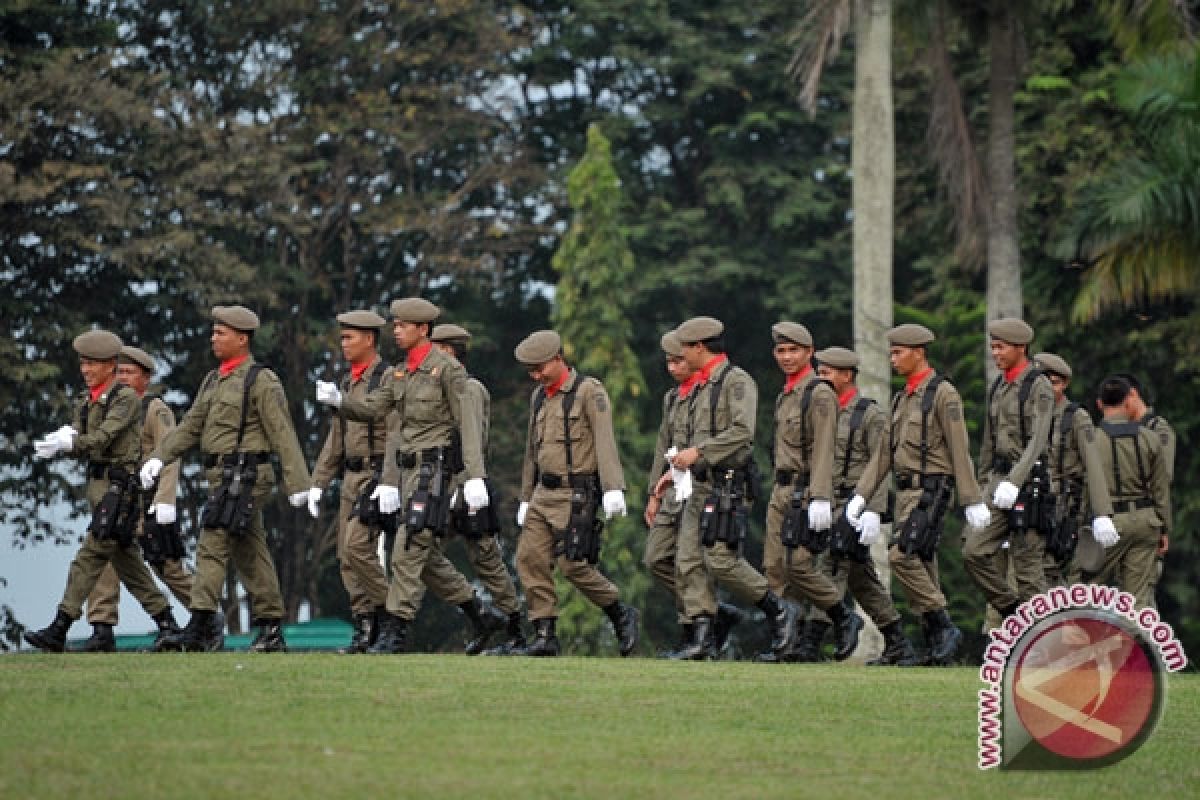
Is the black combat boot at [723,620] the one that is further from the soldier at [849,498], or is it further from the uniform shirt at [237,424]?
the uniform shirt at [237,424]

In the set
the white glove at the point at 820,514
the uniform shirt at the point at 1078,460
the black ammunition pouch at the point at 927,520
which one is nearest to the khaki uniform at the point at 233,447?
the white glove at the point at 820,514

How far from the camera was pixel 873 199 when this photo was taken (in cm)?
2777

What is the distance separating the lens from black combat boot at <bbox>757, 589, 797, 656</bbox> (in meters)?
15.9

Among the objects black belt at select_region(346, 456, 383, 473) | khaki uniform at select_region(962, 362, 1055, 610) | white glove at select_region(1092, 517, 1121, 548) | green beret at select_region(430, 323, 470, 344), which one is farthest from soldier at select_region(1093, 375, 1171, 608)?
black belt at select_region(346, 456, 383, 473)

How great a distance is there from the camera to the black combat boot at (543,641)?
52.4 feet

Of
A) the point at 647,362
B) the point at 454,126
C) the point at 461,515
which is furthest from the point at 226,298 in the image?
the point at 461,515

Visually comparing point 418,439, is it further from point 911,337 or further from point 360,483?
point 911,337

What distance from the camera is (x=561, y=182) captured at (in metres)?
40.4

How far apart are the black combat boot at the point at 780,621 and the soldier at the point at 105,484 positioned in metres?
3.91

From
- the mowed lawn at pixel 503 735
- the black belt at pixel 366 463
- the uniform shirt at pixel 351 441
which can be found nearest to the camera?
the mowed lawn at pixel 503 735

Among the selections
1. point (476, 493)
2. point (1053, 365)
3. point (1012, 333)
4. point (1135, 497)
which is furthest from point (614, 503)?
point (1135, 497)

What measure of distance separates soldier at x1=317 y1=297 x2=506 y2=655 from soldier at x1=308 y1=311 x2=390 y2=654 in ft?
0.58

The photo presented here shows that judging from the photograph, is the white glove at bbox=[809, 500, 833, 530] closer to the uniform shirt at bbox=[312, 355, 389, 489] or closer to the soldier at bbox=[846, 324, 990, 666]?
the soldier at bbox=[846, 324, 990, 666]

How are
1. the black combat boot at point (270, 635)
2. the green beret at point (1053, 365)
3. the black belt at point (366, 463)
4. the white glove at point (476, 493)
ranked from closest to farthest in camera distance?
the white glove at point (476, 493)
the black combat boot at point (270, 635)
the black belt at point (366, 463)
the green beret at point (1053, 365)
